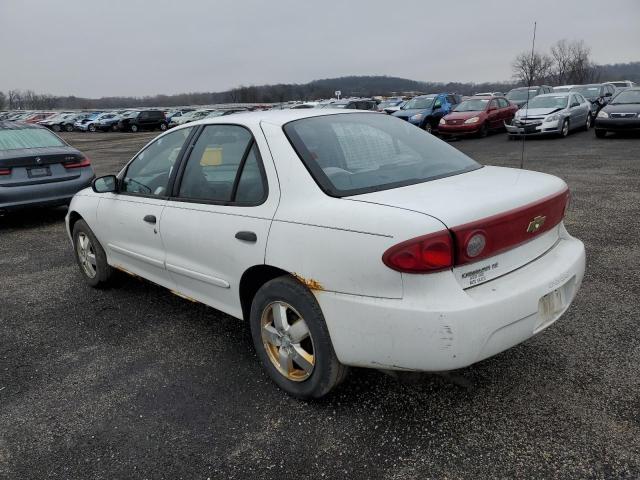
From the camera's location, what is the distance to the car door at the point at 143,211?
3641 mm

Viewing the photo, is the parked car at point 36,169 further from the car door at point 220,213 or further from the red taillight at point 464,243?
the red taillight at point 464,243

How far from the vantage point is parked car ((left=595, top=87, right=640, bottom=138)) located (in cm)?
1518

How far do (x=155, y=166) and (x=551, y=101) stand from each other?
16781 millimetres

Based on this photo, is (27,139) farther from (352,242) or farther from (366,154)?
(352,242)

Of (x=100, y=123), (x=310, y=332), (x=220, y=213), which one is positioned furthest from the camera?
(x=100, y=123)

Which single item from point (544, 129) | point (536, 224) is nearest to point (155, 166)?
point (536, 224)

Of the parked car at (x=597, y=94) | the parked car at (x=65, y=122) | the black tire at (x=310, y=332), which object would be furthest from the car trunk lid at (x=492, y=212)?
the parked car at (x=65, y=122)

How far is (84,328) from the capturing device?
13.1ft

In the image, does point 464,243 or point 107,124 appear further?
point 107,124

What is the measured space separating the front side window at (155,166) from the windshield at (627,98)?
16155 millimetres

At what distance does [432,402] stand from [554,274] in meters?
0.92

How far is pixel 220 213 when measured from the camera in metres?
3.06

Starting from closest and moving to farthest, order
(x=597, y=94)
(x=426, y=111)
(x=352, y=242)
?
(x=352, y=242), (x=426, y=111), (x=597, y=94)

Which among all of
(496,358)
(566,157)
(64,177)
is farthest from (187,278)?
(566,157)
